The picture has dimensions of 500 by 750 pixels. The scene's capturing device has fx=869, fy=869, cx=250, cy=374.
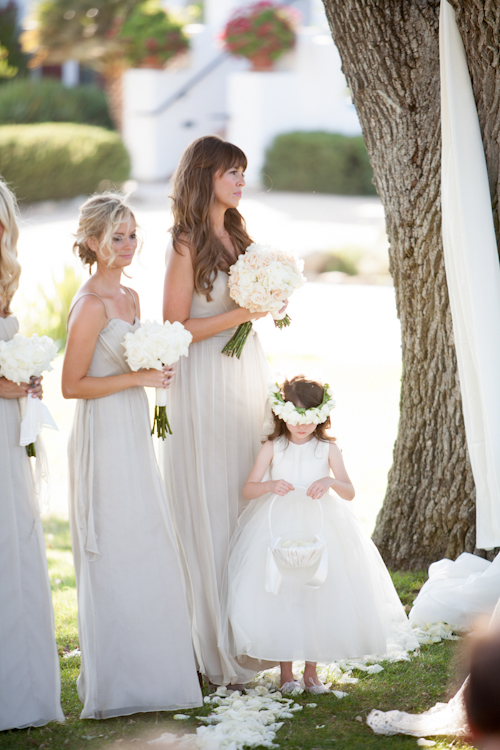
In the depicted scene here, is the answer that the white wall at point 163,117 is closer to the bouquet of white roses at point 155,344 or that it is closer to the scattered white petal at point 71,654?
the scattered white petal at point 71,654

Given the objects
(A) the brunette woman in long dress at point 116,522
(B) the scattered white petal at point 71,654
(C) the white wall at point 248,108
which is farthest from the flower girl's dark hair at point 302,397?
(C) the white wall at point 248,108

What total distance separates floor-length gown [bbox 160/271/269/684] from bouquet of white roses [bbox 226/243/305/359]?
3.9 inches

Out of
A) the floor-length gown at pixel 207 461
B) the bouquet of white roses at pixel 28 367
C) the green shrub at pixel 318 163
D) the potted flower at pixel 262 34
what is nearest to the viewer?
the bouquet of white roses at pixel 28 367

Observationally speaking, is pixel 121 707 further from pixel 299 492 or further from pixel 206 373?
pixel 206 373

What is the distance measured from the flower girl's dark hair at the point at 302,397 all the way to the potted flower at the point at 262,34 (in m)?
22.1

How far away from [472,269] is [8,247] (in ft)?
6.82

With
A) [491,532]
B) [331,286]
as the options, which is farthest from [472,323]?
[331,286]

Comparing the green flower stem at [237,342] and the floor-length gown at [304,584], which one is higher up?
the green flower stem at [237,342]

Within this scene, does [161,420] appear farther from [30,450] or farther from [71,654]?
[71,654]

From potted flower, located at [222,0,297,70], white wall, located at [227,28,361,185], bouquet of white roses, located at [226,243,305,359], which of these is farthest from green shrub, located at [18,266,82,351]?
potted flower, located at [222,0,297,70]

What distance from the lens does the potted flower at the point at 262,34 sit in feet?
78.6

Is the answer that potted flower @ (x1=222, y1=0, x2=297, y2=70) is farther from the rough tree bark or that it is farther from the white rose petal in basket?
the white rose petal in basket

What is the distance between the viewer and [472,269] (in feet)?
13.2

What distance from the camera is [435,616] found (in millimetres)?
4355
